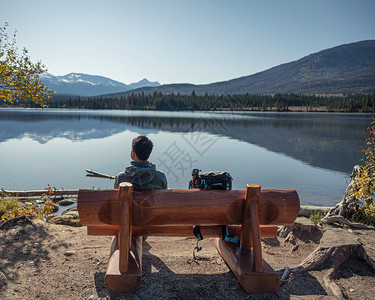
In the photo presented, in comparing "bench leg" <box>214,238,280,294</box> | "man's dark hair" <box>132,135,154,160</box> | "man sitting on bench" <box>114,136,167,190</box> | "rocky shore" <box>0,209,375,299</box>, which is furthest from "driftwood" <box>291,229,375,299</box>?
"man's dark hair" <box>132,135,154,160</box>

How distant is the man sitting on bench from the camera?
3857mm

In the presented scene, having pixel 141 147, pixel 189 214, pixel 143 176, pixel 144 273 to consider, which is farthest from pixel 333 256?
pixel 141 147

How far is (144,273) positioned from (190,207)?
121cm

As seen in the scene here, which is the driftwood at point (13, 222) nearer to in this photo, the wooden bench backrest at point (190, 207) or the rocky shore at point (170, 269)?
the rocky shore at point (170, 269)

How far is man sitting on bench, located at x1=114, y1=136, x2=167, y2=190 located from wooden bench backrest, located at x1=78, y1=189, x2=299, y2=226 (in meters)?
0.39

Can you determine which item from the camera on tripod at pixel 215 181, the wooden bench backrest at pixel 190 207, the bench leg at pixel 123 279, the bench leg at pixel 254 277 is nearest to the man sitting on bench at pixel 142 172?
the wooden bench backrest at pixel 190 207

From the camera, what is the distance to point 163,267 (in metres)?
4.18

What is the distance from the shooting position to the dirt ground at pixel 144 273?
3.40 metres

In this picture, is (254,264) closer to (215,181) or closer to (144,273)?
(215,181)

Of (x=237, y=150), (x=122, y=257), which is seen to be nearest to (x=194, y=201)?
(x=122, y=257)

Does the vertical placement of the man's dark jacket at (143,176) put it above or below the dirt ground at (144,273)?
above

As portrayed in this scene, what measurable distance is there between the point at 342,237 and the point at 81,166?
17900mm

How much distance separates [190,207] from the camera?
11.4ft

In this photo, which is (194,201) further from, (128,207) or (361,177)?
(361,177)
